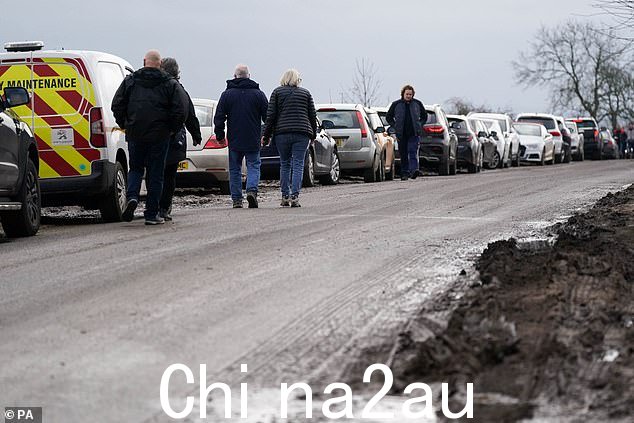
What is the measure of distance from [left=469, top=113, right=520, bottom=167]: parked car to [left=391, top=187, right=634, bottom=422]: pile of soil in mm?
31476

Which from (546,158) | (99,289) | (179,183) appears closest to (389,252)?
(99,289)

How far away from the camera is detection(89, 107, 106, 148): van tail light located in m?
13.9

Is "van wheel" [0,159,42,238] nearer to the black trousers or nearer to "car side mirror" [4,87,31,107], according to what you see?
"car side mirror" [4,87,31,107]

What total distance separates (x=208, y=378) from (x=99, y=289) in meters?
2.71

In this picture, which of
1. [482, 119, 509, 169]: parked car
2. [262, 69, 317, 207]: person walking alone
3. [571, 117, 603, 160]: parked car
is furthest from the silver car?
[571, 117, 603, 160]: parked car

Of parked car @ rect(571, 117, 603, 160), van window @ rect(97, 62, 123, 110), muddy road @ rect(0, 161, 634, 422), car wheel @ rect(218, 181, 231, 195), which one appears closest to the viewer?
muddy road @ rect(0, 161, 634, 422)

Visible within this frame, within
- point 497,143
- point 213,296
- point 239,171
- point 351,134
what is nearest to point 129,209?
point 239,171

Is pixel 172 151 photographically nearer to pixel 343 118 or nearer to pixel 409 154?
pixel 343 118

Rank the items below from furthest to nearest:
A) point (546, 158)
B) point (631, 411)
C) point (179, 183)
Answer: point (546, 158)
point (179, 183)
point (631, 411)

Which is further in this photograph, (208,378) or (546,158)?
(546,158)

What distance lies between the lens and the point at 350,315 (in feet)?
22.7

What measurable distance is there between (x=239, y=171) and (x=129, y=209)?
3297mm

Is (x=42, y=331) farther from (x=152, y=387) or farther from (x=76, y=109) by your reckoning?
(x=76, y=109)

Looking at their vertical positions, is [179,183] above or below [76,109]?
below
